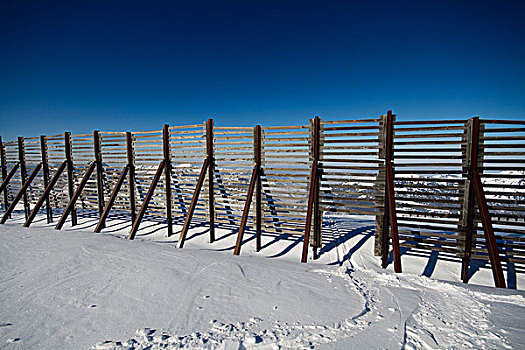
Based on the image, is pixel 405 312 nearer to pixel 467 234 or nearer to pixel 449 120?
pixel 467 234

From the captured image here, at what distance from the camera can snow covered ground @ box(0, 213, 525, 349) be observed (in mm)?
1955

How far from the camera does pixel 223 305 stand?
8.16 ft

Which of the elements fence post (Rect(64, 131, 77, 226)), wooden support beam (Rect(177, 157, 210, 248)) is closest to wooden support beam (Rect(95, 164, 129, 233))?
fence post (Rect(64, 131, 77, 226))

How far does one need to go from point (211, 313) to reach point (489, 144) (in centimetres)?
552

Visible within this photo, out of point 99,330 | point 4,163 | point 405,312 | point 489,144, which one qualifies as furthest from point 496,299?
point 4,163

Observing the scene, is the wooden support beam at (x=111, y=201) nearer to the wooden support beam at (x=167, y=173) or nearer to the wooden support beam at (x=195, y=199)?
the wooden support beam at (x=167, y=173)

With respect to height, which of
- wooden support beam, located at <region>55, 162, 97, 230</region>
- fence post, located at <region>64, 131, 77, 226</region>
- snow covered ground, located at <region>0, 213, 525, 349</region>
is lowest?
snow covered ground, located at <region>0, 213, 525, 349</region>

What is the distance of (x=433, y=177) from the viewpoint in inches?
191

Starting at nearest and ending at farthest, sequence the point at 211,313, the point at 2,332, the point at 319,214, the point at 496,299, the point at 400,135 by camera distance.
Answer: the point at 2,332
the point at 211,313
the point at 496,299
the point at 400,135
the point at 319,214

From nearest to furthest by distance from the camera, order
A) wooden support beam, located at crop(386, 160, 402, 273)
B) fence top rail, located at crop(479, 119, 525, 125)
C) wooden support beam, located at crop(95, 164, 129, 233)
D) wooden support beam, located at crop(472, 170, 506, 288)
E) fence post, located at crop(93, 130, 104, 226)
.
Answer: wooden support beam, located at crop(472, 170, 506, 288)
wooden support beam, located at crop(386, 160, 402, 273)
fence top rail, located at crop(479, 119, 525, 125)
wooden support beam, located at crop(95, 164, 129, 233)
fence post, located at crop(93, 130, 104, 226)

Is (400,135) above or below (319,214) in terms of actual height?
above

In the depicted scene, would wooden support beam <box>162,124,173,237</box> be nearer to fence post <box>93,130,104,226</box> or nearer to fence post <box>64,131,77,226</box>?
fence post <box>93,130,104,226</box>

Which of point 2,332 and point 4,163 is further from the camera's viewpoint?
point 4,163

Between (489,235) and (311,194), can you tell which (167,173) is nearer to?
(311,194)
